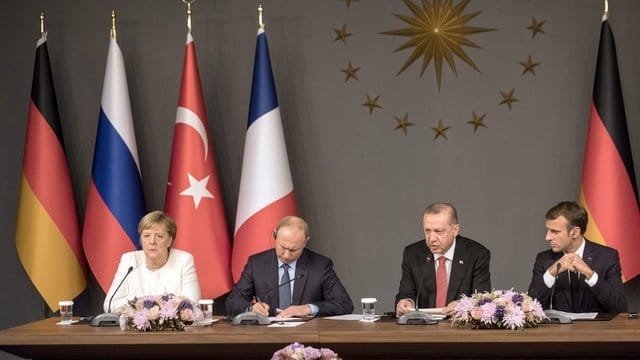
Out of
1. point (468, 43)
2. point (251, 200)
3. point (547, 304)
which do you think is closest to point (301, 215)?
point (251, 200)

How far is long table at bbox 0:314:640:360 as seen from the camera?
3.92 meters

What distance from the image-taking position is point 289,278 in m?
5.10

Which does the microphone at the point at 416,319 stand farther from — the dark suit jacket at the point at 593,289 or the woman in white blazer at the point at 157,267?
→ the woman in white blazer at the point at 157,267

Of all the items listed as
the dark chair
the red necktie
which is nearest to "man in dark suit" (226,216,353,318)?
the red necktie

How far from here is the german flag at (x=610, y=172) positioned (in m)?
6.01

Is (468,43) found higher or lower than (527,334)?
higher

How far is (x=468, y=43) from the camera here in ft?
21.3

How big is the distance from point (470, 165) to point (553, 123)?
63 centimetres

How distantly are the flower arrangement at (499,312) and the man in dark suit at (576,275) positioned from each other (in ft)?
2.41

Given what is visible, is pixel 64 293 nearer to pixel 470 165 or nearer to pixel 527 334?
pixel 470 165

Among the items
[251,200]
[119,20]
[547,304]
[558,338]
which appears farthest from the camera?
[119,20]

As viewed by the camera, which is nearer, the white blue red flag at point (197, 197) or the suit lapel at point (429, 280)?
the suit lapel at point (429, 280)

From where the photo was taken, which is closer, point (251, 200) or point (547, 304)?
point (547, 304)

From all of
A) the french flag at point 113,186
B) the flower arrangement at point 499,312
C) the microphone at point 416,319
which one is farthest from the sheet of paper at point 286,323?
the french flag at point 113,186
